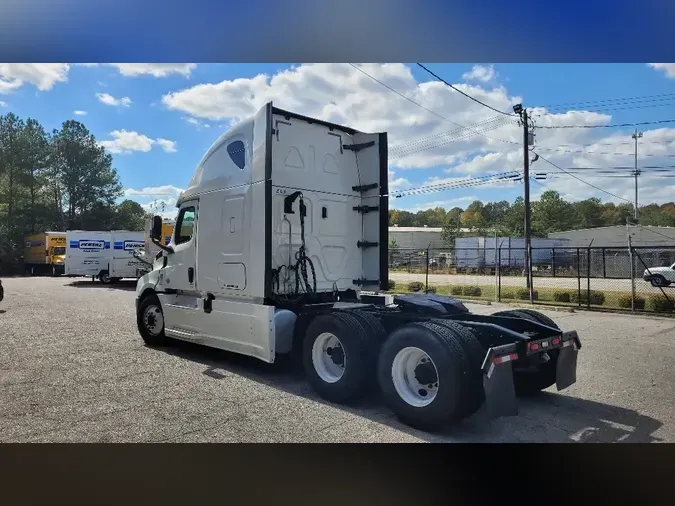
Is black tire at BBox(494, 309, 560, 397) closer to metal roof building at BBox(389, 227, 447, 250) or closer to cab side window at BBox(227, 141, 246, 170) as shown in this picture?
metal roof building at BBox(389, 227, 447, 250)

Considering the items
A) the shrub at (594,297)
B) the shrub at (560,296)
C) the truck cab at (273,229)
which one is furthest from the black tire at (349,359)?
the shrub at (594,297)

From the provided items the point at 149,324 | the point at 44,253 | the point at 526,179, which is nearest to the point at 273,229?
the point at 526,179

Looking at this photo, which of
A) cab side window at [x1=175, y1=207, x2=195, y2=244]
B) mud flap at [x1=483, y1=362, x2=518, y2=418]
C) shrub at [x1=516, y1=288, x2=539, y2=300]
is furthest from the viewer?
cab side window at [x1=175, y1=207, x2=195, y2=244]

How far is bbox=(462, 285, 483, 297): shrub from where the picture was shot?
13.1 feet

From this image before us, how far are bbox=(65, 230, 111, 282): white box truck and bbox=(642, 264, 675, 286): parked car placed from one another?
434cm

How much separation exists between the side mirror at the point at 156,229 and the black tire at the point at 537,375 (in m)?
3.48

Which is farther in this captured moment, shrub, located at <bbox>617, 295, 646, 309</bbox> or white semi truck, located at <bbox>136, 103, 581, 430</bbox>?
shrub, located at <bbox>617, 295, 646, 309</bbox>

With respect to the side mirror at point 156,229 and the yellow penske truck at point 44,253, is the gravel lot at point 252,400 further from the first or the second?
→ the side mirror at point 156,229

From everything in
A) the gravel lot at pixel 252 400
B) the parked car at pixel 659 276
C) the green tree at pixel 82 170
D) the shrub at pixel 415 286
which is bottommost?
the gravel lot at pixel 252 400

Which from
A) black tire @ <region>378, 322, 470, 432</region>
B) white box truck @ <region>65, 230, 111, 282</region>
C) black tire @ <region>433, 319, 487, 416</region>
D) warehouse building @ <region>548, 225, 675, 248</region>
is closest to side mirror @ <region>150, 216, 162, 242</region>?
white box truck @ <region>65, 230, 111, 282</region>

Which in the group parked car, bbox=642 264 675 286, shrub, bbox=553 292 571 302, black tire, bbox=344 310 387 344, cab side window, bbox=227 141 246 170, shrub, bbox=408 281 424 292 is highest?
cab side window, bbox=227 141 246 170

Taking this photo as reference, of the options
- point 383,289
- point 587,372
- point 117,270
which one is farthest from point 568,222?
point 117,270

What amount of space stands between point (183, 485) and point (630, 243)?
337 cm

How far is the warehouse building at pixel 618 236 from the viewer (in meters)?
3.14
